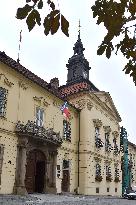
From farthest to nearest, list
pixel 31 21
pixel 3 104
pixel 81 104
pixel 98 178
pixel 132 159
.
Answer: pixel 132 159 < pixel 81 104 < pixel 98 178 < pixel 3 104 < pixel 31 21

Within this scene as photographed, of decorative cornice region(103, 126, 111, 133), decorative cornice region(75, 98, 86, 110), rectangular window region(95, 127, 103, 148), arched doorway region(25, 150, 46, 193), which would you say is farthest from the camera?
decorative cornice region(103, 126, 111, 133)

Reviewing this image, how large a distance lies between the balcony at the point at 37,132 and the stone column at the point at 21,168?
0.54 metres

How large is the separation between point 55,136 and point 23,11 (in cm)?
2215

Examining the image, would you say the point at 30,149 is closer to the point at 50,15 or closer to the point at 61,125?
the point at 61,125

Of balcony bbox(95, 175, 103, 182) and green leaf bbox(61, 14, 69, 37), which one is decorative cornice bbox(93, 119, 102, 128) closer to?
balcony bbox(95, 175, 103, 182)

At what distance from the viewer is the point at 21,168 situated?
68.9 ft

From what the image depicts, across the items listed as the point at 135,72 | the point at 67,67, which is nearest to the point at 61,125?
the point at 67,67

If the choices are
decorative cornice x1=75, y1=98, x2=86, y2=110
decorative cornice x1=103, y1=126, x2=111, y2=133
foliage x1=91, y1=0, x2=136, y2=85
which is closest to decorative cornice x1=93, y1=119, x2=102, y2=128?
decorative cornice x1=103, y1=126, x2=111, y2=133

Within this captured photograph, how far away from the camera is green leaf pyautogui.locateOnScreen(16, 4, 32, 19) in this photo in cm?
307

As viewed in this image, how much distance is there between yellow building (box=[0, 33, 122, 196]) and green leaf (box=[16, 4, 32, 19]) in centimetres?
1753

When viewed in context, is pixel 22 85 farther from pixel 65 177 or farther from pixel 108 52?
pixel 108 52

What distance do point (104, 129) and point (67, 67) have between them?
30.8 feet

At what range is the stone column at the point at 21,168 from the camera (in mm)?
20431

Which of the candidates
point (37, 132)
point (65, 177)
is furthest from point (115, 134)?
point (37, 132)
